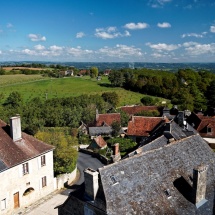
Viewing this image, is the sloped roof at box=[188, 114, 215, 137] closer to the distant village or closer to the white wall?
the distant village

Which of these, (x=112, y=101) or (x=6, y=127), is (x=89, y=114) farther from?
(x=6, y=127)

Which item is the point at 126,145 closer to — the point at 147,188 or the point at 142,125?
the point at 142,125

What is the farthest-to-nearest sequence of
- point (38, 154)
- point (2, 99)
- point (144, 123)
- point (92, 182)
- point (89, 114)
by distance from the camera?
1. point (2, 99)
2. point (89, 114)
3. point (144, 123)
4. point (38, 154)
5. point (92, 182)

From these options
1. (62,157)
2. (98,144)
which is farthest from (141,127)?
(62,157)

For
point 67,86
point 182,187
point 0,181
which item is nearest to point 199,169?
point 182,187

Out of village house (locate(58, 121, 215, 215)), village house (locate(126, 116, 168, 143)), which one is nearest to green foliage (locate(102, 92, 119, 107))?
village house (locate(126, 116, 168, 143))

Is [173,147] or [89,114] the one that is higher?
[173,147]
